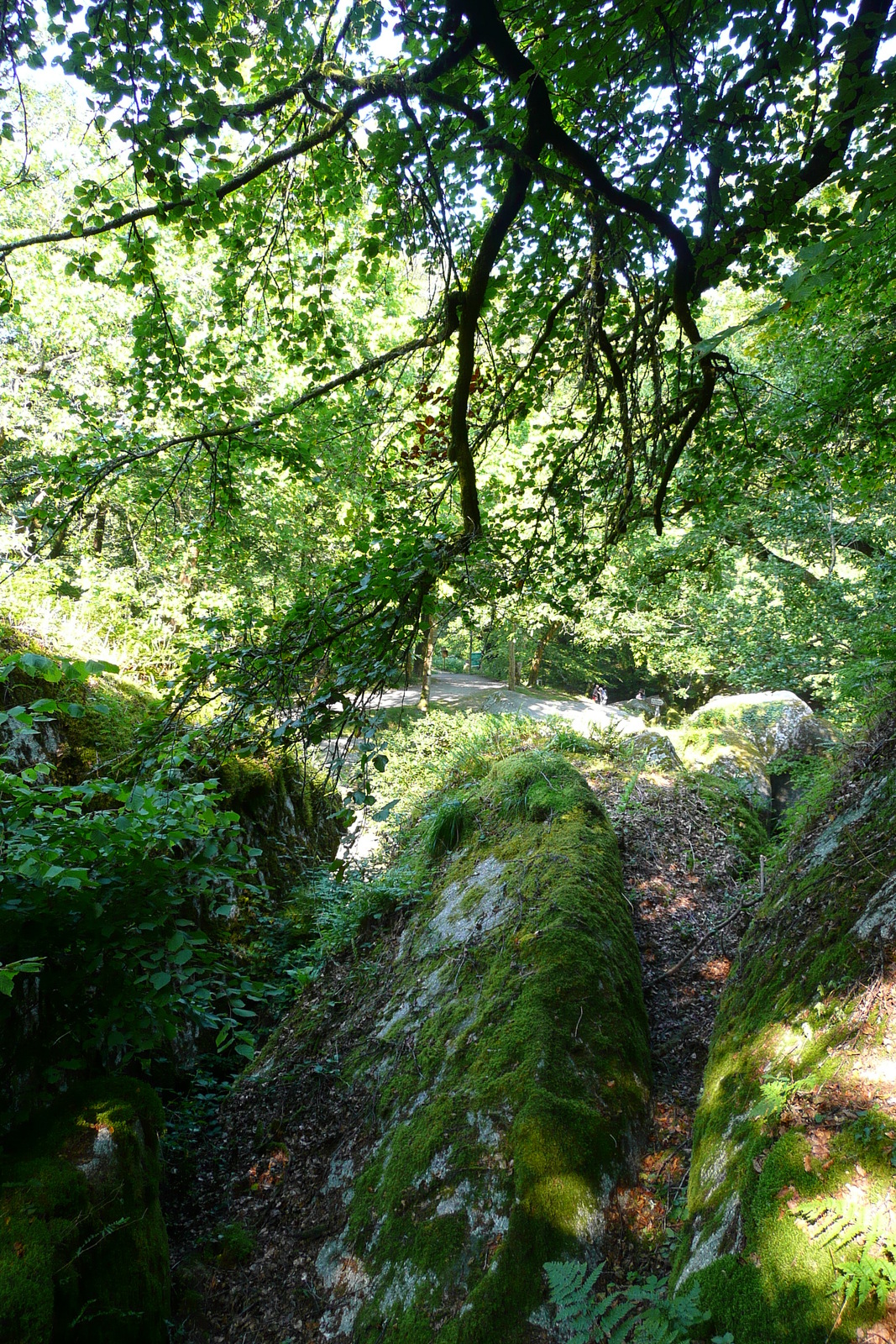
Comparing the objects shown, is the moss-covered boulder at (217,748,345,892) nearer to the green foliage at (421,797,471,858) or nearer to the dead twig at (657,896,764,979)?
the green foliage at (421,797,471,858)

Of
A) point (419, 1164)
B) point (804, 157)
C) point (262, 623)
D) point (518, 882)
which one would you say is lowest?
point (419, 1164)

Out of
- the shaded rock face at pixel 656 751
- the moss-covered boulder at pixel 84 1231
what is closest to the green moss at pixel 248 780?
the moss-covered boulder at pixel 84 1231

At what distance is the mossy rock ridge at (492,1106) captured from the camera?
8.63 ft

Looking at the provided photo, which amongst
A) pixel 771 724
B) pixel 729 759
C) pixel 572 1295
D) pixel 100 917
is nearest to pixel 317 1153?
pixel 100 917

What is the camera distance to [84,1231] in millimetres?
2633

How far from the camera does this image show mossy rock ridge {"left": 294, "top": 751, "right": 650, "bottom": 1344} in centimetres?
263

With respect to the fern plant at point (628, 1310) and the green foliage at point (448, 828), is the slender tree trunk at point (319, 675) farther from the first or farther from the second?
the green foliage at point (448, 828)

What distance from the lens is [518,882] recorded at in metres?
4.87

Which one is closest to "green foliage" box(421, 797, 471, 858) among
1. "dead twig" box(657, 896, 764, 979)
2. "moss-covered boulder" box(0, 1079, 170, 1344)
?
"dead twig" box(657, 896, 764, 979)

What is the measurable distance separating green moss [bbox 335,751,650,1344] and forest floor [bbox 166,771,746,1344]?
18cm

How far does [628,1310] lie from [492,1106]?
121 centimetres

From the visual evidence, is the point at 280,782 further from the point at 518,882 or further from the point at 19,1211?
the point at 19,1211

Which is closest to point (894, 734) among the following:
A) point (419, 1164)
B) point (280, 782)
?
point (419, 1164)

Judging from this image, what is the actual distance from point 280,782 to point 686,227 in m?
6.43
